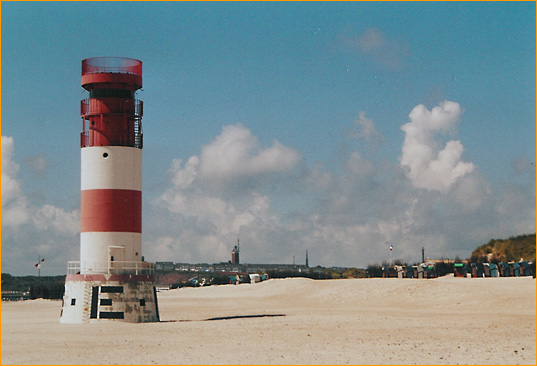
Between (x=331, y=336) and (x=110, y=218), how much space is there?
1106 centimetres

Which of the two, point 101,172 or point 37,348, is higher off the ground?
point 101,172

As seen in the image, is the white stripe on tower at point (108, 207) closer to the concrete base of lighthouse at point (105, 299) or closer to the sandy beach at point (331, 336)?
the concrete base of lighthouse at point (105, 299)

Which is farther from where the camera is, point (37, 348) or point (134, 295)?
point (134, 295)

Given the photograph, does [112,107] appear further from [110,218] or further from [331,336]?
[331,336]

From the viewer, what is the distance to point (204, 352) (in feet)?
78.0

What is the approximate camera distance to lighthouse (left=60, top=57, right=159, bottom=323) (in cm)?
3331

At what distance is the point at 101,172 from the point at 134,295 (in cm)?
525

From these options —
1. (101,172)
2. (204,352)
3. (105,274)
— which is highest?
(101,172)

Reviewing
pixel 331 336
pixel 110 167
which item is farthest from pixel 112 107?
pixel 331 336

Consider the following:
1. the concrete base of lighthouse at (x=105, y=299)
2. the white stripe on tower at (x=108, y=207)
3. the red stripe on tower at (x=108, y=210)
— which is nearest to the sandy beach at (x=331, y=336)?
the concrete base of lighthouse at (x=105, y=299)

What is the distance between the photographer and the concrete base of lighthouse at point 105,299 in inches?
1303

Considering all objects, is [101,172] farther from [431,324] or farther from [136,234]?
[431,324]

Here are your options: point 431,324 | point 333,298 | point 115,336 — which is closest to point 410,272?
point 333,298

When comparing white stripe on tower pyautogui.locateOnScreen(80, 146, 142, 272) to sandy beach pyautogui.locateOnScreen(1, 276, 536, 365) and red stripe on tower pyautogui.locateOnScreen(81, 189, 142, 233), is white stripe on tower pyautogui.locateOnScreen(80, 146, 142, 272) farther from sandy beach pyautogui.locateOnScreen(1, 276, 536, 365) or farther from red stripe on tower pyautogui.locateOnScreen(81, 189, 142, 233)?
sandy beach pyautogui.locateOnScreen(1, 276, 536, 365)
